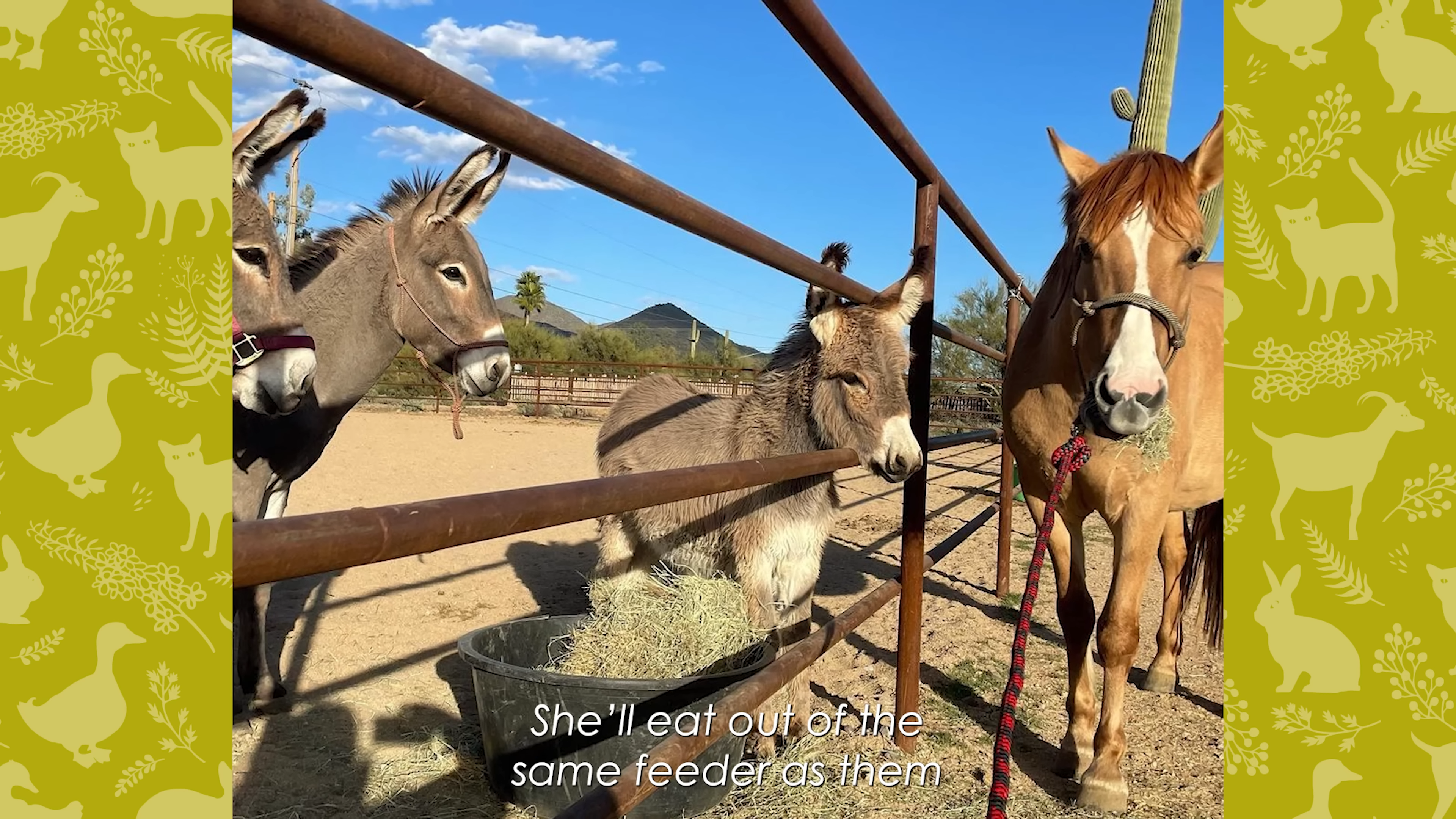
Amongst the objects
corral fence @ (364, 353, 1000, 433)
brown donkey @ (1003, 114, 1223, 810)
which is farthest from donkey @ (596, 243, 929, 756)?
corral fence @ (364, 353, 1000, 433)

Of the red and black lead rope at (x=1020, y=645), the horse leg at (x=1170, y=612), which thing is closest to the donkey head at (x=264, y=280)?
the red and black lead rope at (x=1020, y=645)

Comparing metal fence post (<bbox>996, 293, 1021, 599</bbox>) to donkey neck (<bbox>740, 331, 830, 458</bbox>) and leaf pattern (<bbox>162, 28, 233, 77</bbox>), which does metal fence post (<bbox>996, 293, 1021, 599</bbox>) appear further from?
leaf pattern (<bbox>162, 28, 233, 77</bbox>)

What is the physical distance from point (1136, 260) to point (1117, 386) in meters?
0.48

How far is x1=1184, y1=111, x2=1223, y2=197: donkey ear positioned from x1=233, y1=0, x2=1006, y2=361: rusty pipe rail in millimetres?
1738

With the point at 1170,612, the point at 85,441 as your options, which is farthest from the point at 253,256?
the point at 1170,612

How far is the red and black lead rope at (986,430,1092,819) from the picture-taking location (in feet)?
4.42

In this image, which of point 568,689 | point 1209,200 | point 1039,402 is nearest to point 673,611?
point 568,689

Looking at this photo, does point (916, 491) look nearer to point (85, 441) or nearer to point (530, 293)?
point (85, 441)

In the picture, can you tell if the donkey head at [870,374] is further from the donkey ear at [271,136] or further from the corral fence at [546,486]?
the donkey ear at [271,136]

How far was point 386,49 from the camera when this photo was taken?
79 centimetres

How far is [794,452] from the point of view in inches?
124

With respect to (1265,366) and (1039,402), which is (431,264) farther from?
(1265,366)

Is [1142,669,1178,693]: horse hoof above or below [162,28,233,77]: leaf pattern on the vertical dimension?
below

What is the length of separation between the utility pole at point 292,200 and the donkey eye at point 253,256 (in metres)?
0.20
